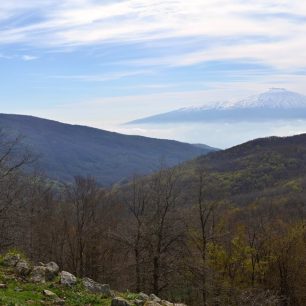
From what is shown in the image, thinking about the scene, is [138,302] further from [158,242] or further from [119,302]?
[158,242]

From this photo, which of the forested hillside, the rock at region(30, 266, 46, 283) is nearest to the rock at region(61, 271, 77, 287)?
the rock at region(30, 266, 46, 283)

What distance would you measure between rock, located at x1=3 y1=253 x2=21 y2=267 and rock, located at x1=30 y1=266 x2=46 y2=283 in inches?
58.0

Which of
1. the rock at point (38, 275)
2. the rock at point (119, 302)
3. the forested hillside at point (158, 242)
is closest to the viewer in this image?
the rock at point (119, 302)

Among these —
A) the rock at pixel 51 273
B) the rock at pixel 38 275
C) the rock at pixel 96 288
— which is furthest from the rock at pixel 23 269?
the rock at pixel 96 288

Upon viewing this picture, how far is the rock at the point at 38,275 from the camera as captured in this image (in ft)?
59.0

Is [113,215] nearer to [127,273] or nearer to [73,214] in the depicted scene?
[73,214]

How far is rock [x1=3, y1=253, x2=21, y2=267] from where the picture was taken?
1989 cm

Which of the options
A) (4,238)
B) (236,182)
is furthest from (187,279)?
(236,182)

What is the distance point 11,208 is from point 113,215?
31.5 m

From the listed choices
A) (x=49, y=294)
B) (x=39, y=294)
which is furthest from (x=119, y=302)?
(x=39, y=294)

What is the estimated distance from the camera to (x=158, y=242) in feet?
109

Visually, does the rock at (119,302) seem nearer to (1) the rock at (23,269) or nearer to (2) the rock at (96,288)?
(2) the rock at (96,288)

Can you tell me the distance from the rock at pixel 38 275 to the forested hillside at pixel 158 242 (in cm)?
870

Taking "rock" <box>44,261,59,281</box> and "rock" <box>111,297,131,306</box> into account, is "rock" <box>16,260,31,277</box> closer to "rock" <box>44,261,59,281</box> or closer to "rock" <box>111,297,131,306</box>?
"rock" <box>44,261,59,281</box>
